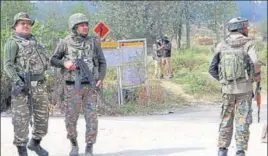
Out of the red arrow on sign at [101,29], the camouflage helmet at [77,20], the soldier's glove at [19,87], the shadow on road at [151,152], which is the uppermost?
the camouflage helmet at [77,20]

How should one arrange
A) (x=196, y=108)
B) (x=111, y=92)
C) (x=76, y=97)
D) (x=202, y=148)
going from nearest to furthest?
(x=76, y=97), (x=202, y=148), (x=111, y=92), (x=196, y=108)

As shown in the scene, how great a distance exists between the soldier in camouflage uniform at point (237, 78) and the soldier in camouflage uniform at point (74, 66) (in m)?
1.53

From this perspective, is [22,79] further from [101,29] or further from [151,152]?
[101,29]

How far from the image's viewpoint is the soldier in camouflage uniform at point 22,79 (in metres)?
6.28

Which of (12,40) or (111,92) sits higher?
(12,40)

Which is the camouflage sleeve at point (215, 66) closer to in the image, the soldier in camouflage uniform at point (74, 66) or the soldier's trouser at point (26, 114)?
the soldier in camouflage uniform at point (74, 66)

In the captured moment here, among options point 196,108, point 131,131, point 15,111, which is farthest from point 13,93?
point 196,108

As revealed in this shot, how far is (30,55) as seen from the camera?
6.32 metres

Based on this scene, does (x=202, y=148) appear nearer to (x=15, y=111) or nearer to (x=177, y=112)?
(x=15, y=111)

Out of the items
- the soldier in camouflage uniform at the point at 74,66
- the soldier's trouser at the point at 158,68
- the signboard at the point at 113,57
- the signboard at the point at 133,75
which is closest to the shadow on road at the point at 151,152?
the soldier in camouflage uniform at the point at 74,66

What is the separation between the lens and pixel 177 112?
527 inches

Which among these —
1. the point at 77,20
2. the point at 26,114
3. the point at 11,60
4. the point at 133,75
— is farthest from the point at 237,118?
the point at 133,75

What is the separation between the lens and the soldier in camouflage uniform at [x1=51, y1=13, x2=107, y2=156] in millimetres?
6609

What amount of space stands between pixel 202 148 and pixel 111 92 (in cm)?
605
